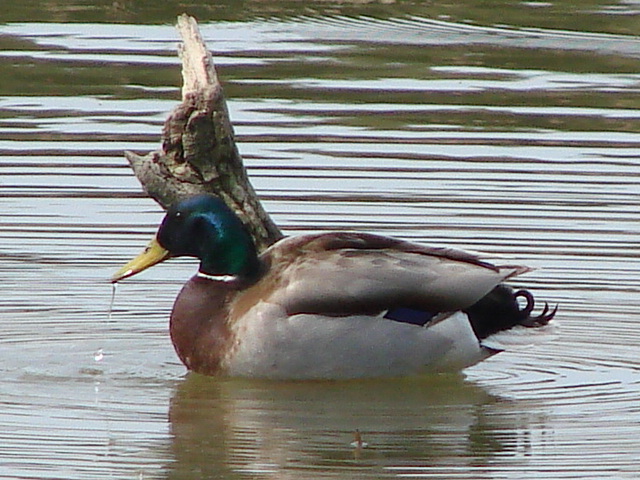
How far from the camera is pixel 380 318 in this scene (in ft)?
32.6

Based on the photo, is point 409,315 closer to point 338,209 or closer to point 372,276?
point 372,276

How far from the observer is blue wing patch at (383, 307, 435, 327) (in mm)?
9972

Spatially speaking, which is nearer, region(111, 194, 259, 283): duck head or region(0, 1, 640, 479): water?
region(0, 1, 640, 479): water

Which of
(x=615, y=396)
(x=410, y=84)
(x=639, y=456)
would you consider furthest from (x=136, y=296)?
(x=410, y=84)

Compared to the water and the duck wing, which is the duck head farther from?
the water

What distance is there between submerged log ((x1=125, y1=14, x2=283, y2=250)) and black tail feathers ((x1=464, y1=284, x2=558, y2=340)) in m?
1.47

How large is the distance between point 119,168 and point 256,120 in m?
1.79

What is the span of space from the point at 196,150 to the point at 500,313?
1.77 m

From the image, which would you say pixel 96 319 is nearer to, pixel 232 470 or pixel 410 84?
pixel 232 470

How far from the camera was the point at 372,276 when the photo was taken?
9906 millimetres

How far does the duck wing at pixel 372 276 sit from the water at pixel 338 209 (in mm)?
418

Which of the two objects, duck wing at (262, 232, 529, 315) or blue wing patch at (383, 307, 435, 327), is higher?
duck wing at (262, 232, 529, 315)

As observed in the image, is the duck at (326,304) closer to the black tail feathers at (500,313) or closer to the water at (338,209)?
the black tail feathers at (500,313)

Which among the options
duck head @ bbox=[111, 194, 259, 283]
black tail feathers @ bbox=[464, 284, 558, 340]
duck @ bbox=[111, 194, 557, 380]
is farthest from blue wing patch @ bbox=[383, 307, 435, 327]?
duck head @ bbox=[111, 194, 259, 283]
